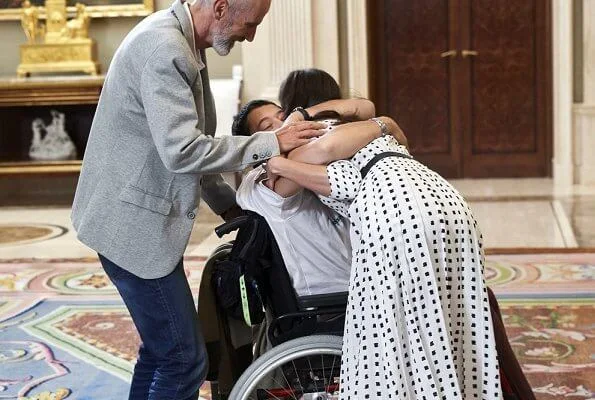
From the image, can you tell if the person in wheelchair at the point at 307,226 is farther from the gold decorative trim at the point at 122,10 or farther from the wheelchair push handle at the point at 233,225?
the gold decorative trim at the point at 122,10

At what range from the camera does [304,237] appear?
337 centimetres

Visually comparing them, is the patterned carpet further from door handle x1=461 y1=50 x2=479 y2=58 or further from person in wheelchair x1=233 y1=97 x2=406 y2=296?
door handle x1=461 y1=50 x2=479 y2=58

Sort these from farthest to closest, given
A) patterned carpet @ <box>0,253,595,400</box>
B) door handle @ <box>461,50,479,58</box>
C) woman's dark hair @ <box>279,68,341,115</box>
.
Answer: door handle @ <box>461,50,479,58</box>
patterned carpet @ <box>0,253,595,400</box>
woman's dark hair @ <box>279,68,341,115</box>

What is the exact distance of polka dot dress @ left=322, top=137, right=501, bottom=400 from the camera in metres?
3.00

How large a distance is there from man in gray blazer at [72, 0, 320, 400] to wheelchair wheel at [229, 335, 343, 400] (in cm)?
17

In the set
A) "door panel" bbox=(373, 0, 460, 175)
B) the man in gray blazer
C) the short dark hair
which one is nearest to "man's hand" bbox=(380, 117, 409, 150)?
the man in gray blazer

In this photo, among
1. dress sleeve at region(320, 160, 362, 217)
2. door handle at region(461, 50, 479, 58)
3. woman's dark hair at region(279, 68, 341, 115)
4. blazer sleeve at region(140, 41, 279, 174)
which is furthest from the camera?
door handle at region(461, 50, 479, 58)

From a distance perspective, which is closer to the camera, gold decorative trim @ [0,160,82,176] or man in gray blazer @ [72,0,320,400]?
man in gray blazer @ [72,0,320,400]

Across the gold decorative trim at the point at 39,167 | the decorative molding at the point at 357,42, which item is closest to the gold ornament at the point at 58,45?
the gold decorative trim at the point at 39,167

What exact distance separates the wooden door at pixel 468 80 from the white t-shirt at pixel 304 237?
24.8 feet

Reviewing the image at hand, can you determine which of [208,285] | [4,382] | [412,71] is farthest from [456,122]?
[208,285]

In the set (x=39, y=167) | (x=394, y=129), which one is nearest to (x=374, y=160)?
(x=394, y=129)

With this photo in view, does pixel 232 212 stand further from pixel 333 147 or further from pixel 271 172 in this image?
pixel 333 147

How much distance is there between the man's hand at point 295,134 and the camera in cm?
317
